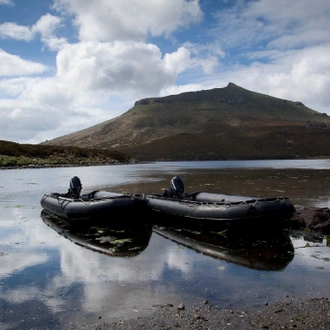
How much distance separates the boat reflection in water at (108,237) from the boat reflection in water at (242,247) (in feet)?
3.42

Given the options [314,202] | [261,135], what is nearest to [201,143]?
[261,135]

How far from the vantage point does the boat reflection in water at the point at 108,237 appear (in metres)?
10.7

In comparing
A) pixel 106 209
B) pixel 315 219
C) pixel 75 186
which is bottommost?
pixel 315 219

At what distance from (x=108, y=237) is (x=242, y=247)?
4741 mm

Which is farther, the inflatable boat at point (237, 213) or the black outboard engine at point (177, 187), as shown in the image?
the black outboard engine at point (177, 187)

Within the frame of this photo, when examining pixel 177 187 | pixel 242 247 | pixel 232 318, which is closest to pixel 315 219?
pixel 242 247

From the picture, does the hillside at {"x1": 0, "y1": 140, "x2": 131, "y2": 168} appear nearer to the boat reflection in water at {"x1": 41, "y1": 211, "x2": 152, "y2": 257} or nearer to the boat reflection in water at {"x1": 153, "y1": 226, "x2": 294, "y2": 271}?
the boat reflection in water at {"x1": 41, "y1": 211, "x2": 152, "y2": 257}

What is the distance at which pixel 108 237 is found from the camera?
1239cm

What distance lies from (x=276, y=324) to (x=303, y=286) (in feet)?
6.88

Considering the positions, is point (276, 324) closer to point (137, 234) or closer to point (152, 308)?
point (152, 308)

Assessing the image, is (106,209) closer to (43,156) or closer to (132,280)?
(132,280)

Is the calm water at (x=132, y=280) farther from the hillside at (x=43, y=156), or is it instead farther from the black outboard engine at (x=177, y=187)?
the hillside at (x=43, y=156)

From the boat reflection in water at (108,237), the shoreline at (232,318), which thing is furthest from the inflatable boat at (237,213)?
the shoreline at (232,318)

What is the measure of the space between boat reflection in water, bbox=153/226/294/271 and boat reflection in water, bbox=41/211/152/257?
1.04 metres
